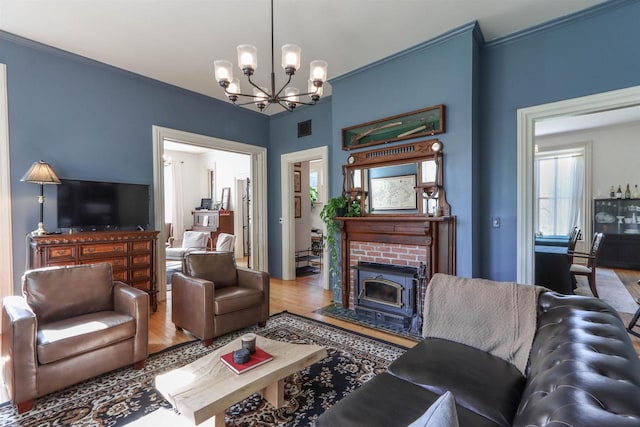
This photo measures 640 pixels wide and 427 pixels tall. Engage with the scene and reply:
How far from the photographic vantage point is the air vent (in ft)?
16.7

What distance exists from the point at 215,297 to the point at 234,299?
0.59ft

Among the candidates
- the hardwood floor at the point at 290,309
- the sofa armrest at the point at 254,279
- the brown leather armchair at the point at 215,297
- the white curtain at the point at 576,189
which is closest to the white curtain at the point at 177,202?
the hardwood floor at the point at 290,309

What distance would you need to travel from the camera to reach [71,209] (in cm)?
339

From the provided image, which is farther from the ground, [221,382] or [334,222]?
[334,222]

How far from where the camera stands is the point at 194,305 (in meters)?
2.91

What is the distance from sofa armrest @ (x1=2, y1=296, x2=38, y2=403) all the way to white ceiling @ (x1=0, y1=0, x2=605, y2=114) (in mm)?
2593

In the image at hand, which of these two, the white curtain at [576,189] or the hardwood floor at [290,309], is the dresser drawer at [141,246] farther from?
the white curtain at [576,189]

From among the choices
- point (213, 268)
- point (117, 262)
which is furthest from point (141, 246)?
point (213, 268)

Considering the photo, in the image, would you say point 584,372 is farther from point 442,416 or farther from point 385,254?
point 385,254

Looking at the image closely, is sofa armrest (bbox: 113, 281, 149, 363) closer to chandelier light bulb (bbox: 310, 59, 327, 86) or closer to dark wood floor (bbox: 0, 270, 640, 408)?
dark wood floor (bbox: 0, 270, 640, 408)

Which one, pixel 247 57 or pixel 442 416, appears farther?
pixel 247 57

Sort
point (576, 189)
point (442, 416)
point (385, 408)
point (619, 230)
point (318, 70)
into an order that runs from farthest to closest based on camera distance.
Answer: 1. point (576, 189)
2. point (619, 230)
3. point (318, 70)
4. point (385, 408)
5. point (442, 416)

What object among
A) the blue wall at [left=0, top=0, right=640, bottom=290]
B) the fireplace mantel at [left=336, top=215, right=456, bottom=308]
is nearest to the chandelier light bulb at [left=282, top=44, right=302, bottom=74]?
the blue wall at [left=0, top=0, right=640, bottom=290]

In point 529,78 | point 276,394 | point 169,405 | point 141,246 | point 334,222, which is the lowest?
point 169,405
